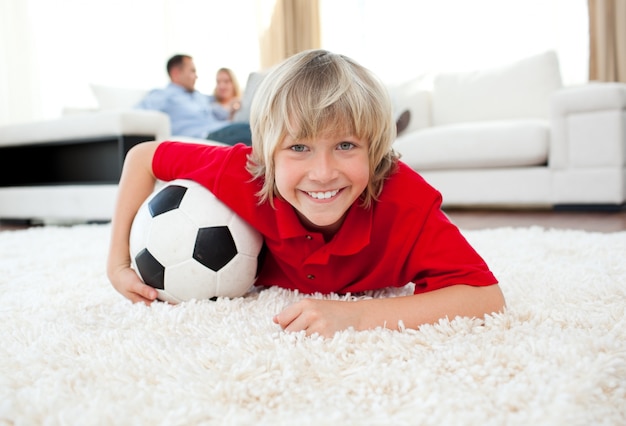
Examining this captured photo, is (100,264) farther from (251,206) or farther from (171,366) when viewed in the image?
(171,366)

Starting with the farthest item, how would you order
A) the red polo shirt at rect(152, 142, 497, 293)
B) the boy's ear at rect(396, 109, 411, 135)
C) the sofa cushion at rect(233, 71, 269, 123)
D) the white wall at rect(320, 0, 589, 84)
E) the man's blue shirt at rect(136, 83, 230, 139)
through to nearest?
the white wall at rect(320, 0, 589, 84) → the man's blue shirt at rect(136, 83, 230, 139) → the boy's ear at rect(396, 109, 411, 135) → the sofa cushion at rect(233, 71, 269, 123) → the red polo shirt at rect(152, 142, 497, 293)

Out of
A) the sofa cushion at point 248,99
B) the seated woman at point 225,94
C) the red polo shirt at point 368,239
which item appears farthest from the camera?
the seated woman at point 225,94

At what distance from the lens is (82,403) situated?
2.16 feet

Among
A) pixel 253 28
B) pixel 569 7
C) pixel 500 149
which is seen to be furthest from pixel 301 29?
pixel 500 149

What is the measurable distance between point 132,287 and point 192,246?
19 cm

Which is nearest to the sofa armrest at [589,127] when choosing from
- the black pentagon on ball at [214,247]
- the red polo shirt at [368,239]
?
the red polo shirt at [368,239]

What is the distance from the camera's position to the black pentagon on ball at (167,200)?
114 centimetres

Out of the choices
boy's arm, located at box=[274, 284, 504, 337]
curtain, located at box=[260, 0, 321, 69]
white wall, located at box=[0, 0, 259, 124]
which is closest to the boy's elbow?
boy's arm, located at box=[274, 284, 504, 337]

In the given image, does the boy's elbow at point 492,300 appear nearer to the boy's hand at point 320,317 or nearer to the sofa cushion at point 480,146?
the boy's hand at point 320,317

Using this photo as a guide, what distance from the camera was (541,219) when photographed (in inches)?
110

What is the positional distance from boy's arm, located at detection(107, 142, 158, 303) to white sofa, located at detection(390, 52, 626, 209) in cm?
243

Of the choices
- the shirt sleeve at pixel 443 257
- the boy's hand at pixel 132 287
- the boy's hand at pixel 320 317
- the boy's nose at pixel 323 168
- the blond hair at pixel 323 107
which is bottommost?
the boy's hand at pixel 132 287

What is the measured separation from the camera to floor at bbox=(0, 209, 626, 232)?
2.45m

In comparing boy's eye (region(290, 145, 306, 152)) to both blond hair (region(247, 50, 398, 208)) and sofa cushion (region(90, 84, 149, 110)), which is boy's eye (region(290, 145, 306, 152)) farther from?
sofa cushion (region(90, 84, 149, 110))
